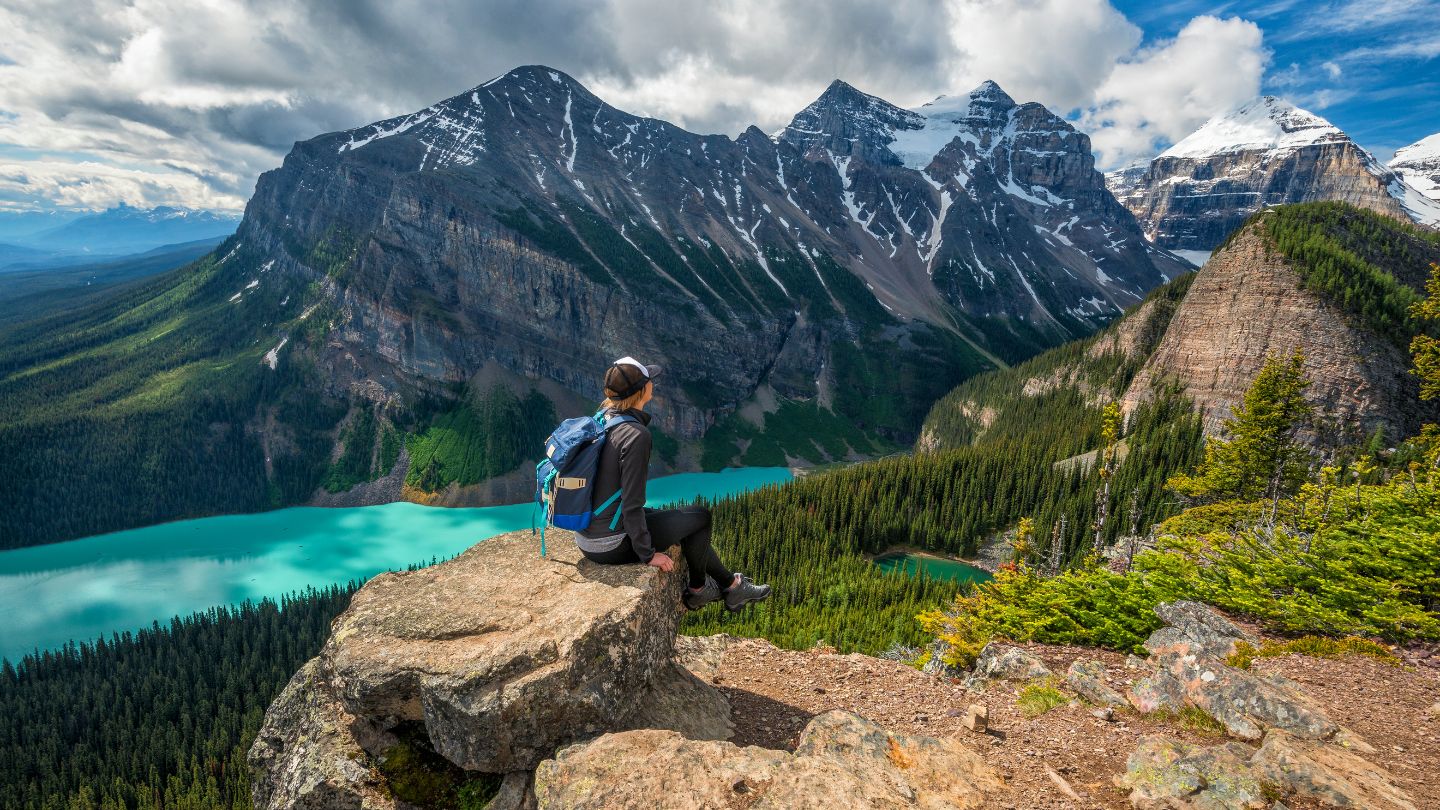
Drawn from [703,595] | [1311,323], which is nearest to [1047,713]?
[703,595]

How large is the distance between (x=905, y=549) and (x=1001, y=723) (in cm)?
8201

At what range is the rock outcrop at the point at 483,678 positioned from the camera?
271 inches

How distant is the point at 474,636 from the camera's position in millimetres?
7762

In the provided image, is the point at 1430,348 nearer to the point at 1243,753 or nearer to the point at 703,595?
the point at 1243,753

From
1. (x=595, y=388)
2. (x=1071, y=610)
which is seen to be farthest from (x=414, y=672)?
(x=595, y=388)

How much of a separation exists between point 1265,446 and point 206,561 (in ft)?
505

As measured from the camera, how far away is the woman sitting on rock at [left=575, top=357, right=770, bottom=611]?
8.02m

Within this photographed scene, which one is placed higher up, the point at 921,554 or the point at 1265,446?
the point at 1265,446

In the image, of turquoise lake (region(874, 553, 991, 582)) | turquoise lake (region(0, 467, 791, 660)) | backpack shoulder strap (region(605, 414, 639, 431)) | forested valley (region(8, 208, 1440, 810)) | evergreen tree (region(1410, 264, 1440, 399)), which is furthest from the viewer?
turquoise lake (region(0, 467, 791, 660))

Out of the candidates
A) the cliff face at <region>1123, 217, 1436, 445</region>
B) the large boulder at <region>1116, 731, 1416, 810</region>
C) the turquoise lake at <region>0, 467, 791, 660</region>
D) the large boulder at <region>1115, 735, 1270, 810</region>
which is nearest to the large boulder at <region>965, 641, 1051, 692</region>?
the large boulder at <region>1115, 735, 1270, 810</region>

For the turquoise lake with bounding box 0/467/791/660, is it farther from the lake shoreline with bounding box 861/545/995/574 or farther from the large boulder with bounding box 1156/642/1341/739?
the large boulder with bounding box 1156/642/1341/739

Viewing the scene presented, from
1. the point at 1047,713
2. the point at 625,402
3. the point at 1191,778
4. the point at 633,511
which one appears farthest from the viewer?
the point at 1047,713

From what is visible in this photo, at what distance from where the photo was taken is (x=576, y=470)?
8.09 meters

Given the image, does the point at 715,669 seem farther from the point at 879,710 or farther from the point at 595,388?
the point at 595,388
